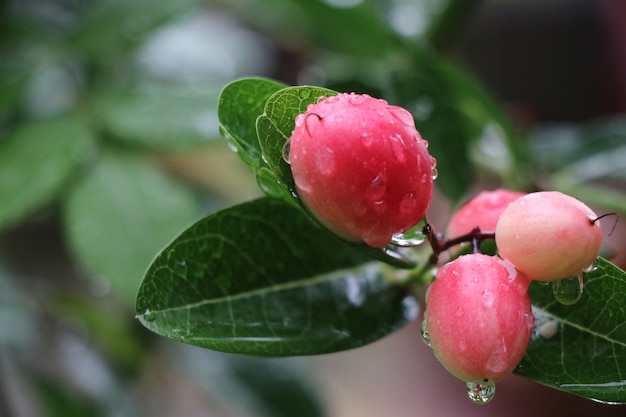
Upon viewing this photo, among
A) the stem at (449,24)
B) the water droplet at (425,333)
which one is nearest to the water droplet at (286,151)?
the water droplet at (425,333)

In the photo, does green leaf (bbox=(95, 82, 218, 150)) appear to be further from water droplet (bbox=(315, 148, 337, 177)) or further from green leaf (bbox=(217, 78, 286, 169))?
water droplet (bbox=(315, 148, 337, 177))

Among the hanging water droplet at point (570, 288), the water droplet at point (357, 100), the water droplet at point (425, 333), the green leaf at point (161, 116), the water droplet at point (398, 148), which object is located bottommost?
the green leaf at point (161, 116)

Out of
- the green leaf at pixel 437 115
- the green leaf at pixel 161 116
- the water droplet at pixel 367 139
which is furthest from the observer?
the green leaf at pixel 161 116

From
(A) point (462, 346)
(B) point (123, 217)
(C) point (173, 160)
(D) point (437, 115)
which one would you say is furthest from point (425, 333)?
(C) point (173, 160)

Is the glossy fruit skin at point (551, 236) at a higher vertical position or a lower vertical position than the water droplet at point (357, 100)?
lower

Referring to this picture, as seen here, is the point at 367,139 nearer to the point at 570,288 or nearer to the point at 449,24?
the point at 570,288

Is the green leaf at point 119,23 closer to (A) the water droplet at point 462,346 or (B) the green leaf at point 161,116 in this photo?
(B) the green leaf at point 161,116

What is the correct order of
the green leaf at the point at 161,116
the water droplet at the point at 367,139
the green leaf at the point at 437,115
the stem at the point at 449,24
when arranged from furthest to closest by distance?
the stem at the point at 449,24
the green leaf at the point at 161,116
the green leaf at the point at 437,115
the water droplet at the point at 367,139
